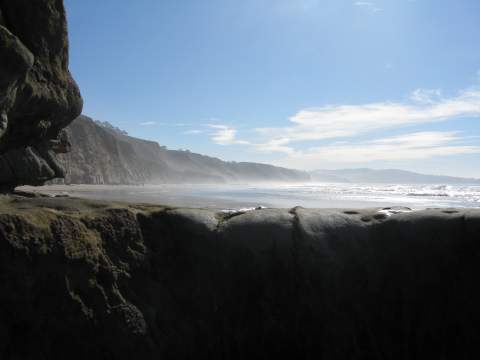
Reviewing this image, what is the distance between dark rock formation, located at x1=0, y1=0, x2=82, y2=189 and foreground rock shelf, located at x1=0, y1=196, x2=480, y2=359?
312 centimetres

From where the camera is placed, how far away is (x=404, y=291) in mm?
8938

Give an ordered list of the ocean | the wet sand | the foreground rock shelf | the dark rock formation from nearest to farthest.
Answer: the foreground rock shelf → the dark rock formation → the wet sand → the ocean

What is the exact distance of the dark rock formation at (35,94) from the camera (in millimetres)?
10297

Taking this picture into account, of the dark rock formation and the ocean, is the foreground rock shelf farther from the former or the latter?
the ocean

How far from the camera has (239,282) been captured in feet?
30.6

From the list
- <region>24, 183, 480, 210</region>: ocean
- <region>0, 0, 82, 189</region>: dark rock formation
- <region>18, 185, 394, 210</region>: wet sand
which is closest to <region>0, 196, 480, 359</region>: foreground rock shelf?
<region>0, 0, 82, 189</region>: dark rock formation

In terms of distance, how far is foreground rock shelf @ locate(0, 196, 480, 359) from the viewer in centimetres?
758

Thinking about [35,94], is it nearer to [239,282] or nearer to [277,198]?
[239,282]

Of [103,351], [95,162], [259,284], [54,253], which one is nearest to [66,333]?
[103,351]

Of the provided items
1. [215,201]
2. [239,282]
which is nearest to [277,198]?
[215,201]

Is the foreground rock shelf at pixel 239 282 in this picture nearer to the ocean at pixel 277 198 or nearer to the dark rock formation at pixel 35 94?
the dark rock formation at pixel 35 94

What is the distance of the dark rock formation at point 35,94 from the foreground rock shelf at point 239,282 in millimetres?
3121

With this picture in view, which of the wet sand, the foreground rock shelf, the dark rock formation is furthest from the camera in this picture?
the wet sand

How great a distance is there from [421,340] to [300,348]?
2870 mm
